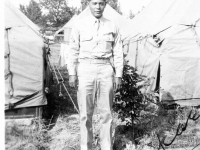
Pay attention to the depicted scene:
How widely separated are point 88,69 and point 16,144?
153 centimetres

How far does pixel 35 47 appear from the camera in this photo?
3.88 meters

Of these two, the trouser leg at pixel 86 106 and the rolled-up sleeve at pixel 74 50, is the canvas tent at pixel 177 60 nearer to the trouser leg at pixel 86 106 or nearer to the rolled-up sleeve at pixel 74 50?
the trouser leg at pixel 86 106

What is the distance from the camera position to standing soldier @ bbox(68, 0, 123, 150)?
9.91 feet

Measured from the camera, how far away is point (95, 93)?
3094 millimetres

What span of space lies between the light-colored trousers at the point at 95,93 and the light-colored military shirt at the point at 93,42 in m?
0.11

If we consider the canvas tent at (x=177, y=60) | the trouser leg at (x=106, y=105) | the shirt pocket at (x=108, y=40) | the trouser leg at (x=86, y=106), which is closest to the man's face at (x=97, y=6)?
the shirt pocket at (x=108, y=40)

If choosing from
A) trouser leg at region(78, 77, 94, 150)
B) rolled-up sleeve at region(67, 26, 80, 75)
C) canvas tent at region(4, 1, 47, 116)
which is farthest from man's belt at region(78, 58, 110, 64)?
canvas tent at region(4, 1, 47, 116)

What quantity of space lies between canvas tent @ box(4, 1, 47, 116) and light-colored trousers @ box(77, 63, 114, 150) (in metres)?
1.09

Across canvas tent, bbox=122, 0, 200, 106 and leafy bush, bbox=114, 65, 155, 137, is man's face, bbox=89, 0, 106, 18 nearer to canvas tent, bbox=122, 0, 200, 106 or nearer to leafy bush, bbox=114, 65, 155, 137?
leafy bush, bbox=114, 65, 155, 137

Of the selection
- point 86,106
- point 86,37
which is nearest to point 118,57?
point 86,37

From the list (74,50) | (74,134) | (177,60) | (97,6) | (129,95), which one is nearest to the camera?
(97,6)

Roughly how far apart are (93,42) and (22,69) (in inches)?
55.1

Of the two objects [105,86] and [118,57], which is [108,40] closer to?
[118,57]

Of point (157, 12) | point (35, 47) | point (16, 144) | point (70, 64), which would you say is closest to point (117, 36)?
point (70, 64)
